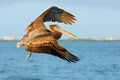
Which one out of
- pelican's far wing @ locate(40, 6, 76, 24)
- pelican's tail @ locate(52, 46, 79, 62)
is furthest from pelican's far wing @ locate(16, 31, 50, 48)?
pelican's far wing @ locate(40, 6, 76, 24)

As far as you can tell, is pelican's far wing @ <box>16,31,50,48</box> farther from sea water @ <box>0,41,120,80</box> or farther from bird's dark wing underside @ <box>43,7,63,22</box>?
sea water @ <box>0,41,120,80</box>

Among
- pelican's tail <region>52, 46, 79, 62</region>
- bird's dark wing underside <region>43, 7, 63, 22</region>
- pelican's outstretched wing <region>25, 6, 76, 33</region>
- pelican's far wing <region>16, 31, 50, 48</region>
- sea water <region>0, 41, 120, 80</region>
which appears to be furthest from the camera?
sea water <region>0, 41, 120, 80</region>

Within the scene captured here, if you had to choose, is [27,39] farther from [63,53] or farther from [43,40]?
[63,53]

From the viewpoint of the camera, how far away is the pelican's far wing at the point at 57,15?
13.9 metres

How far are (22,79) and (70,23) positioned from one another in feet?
71.0

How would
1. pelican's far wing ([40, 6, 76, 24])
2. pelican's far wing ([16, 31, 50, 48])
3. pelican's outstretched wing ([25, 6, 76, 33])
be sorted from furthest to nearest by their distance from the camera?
pelican's far wing ([40, 6, 76, 24]), pelican's outstretched wing ([25, 6, 76, 33]), pelican's far wing ([16, 31, 50, 48])

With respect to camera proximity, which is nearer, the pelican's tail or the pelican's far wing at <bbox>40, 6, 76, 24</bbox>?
the pelican's tail

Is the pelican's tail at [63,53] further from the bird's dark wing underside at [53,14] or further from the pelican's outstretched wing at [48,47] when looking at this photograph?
the bird's dark wing underside at [53,14]

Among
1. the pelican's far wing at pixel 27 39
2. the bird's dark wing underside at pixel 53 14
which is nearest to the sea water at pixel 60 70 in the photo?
the bird's dark wing underside at pixel 53 14

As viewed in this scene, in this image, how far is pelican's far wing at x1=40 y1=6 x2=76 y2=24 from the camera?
548 inches

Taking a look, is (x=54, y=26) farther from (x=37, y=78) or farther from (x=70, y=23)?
(x=37, y=78)

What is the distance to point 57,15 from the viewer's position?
14.3 m

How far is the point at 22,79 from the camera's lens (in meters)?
35.0

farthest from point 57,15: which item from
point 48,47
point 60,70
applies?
point 60,70
